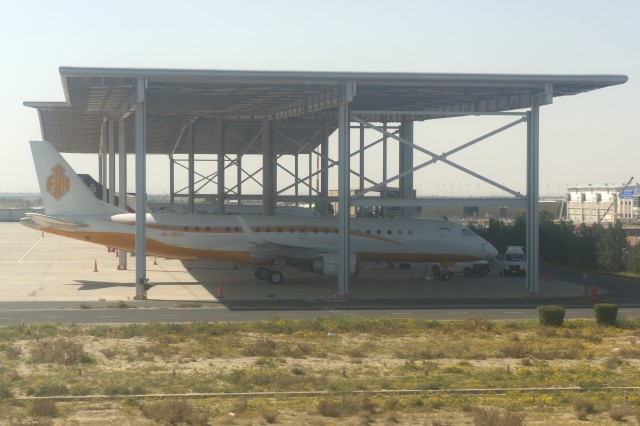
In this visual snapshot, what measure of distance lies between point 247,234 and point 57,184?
9.68m

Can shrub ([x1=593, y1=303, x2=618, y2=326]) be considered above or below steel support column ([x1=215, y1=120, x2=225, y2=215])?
below

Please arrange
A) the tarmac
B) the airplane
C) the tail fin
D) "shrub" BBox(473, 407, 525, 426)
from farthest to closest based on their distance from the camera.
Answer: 1. the tail fin
2. the airplane
3. the tarmac
4. "shrub" BBox(473, 407, 525, 426)

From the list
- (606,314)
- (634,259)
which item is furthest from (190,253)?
(634,259)

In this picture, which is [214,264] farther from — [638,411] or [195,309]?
[638,411]

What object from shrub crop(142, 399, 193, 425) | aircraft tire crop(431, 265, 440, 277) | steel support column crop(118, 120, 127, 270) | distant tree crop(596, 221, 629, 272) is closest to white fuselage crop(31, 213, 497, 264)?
aircraft tire crop(431, 265, 440, 277)

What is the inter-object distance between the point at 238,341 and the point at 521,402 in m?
9.87

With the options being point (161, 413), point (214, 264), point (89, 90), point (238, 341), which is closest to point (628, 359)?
point (238, 341)

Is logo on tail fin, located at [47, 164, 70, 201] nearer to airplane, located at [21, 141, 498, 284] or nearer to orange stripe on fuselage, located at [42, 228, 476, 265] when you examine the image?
airplane, located at [21, 141, 498, 284]

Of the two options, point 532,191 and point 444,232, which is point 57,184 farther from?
point 532,191

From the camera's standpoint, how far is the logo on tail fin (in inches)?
1747

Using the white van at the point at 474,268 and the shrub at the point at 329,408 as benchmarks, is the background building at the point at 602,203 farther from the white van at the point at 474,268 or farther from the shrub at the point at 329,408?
the shrub at the point at 329,408

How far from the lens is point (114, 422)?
1725 cm

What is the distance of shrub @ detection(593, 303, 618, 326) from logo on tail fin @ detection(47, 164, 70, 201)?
1019 inches

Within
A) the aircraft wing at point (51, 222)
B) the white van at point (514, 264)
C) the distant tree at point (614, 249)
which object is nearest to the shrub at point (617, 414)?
the aircraft wing at point (51, 222)
